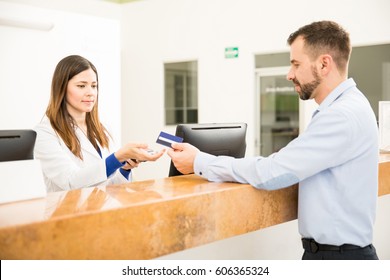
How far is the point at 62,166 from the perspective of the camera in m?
2.20

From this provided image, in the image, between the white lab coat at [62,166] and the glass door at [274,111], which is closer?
the white lab coat at [62,166]

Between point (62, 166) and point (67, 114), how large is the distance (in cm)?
42

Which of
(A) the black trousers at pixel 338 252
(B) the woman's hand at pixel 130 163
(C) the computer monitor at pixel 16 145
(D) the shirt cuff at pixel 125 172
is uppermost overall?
(C) the computer monitor at pixel 16 145

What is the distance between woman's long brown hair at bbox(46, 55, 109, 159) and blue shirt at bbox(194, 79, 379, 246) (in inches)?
39.7

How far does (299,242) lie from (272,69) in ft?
16.6

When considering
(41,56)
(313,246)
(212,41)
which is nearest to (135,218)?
(313,246)


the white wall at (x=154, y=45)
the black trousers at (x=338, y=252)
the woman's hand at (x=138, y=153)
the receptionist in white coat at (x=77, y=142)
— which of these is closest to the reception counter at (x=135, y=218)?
the black trousers at (x=338, y=252)

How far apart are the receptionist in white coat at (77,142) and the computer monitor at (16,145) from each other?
20.8 inches

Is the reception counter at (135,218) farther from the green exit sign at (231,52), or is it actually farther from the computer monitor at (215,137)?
the green exit sign at (231,52)

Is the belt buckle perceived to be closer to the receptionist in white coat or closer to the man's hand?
the man's hand

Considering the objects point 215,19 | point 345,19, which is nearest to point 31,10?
point 215,19

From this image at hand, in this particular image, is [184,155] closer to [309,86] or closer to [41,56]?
[309,86]

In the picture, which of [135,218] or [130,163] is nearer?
[135,218]

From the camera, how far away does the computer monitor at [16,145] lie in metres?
1.52
